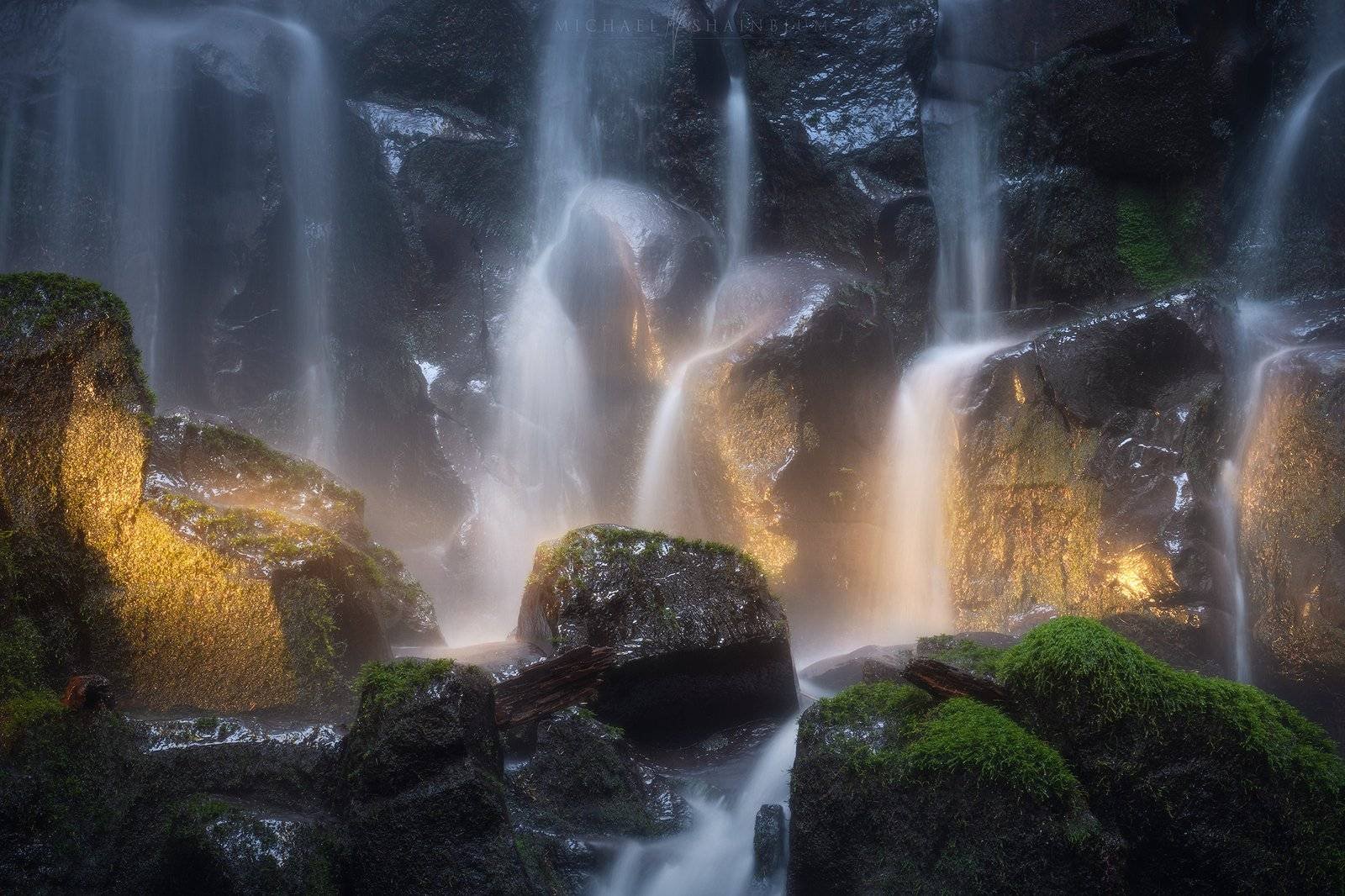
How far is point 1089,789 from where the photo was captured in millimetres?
3443

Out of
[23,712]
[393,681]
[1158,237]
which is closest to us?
[23,712]

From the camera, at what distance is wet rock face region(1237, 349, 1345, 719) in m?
7.38

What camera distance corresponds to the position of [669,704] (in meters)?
5.74

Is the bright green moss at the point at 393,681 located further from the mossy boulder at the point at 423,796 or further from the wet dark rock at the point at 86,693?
the wet dark rock at the point at 86,693

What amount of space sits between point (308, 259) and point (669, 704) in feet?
45.3

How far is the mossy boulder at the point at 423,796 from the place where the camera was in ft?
11.9

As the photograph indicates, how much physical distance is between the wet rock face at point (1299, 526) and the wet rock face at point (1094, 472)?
16.7 inches

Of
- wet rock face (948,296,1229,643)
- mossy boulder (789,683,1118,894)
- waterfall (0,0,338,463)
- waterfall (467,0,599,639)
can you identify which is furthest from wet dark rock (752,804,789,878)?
waterfall (0,0,338,463)

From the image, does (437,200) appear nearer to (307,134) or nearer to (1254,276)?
(307,134)

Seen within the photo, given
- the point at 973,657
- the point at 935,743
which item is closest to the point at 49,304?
the point at 935,743

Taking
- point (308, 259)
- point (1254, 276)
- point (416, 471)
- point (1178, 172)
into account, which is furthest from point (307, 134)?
point (1254, 276)

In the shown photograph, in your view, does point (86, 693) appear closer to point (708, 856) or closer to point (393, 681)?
point (393, 681)

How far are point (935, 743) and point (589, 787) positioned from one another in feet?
7.79

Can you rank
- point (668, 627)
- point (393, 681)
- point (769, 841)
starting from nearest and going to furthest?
point (393, 681), point (769, 841), point (668, 627)
